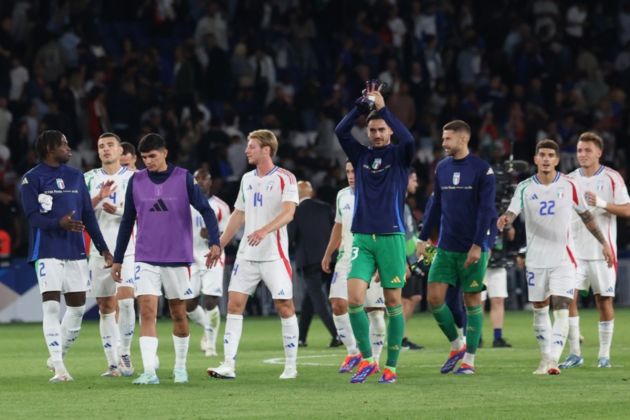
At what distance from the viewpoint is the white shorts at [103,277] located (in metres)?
15.6

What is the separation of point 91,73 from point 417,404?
61.1 feet

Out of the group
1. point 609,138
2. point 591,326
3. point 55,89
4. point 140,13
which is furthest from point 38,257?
point 609,138

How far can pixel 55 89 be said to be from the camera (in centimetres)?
2911

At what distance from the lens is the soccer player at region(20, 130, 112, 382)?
14.5 meters

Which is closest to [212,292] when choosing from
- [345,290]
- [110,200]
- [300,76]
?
[345,290]

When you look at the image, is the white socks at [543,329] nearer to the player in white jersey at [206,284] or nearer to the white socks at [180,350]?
the white socks at [180,350]

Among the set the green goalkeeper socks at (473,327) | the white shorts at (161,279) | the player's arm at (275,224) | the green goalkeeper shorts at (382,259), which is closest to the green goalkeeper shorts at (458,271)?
the green goalkeeper socks at (473,327)

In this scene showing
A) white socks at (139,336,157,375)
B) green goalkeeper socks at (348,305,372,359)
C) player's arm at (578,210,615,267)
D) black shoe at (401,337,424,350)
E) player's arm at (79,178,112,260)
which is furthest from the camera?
black shoe at (401,337,424,350)

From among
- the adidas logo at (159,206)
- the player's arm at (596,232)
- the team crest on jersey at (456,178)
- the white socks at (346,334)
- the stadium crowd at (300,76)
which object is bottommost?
the white socks at (346,334)

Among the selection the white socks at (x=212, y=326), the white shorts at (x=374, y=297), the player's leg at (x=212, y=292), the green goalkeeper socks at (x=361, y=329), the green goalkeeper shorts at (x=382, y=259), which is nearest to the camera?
the green goalkeeper shorts at (x=382, y=259)

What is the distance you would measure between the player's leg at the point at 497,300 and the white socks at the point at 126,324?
20.6 feet

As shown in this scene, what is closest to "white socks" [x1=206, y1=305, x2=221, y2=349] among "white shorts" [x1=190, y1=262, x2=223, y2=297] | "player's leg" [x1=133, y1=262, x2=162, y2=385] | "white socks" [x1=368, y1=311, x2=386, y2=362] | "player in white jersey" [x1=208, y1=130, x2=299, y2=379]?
"white shorts" [x1=190, y1=262, x2=223, y2=297]

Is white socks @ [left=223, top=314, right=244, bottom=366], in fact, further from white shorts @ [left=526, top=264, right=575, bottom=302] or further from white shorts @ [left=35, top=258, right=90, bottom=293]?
white shorts @ [left=526, top=264, right=575, bottom=302]

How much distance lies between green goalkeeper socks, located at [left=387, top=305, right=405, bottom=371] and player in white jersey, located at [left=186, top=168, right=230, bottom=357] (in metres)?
4.60
